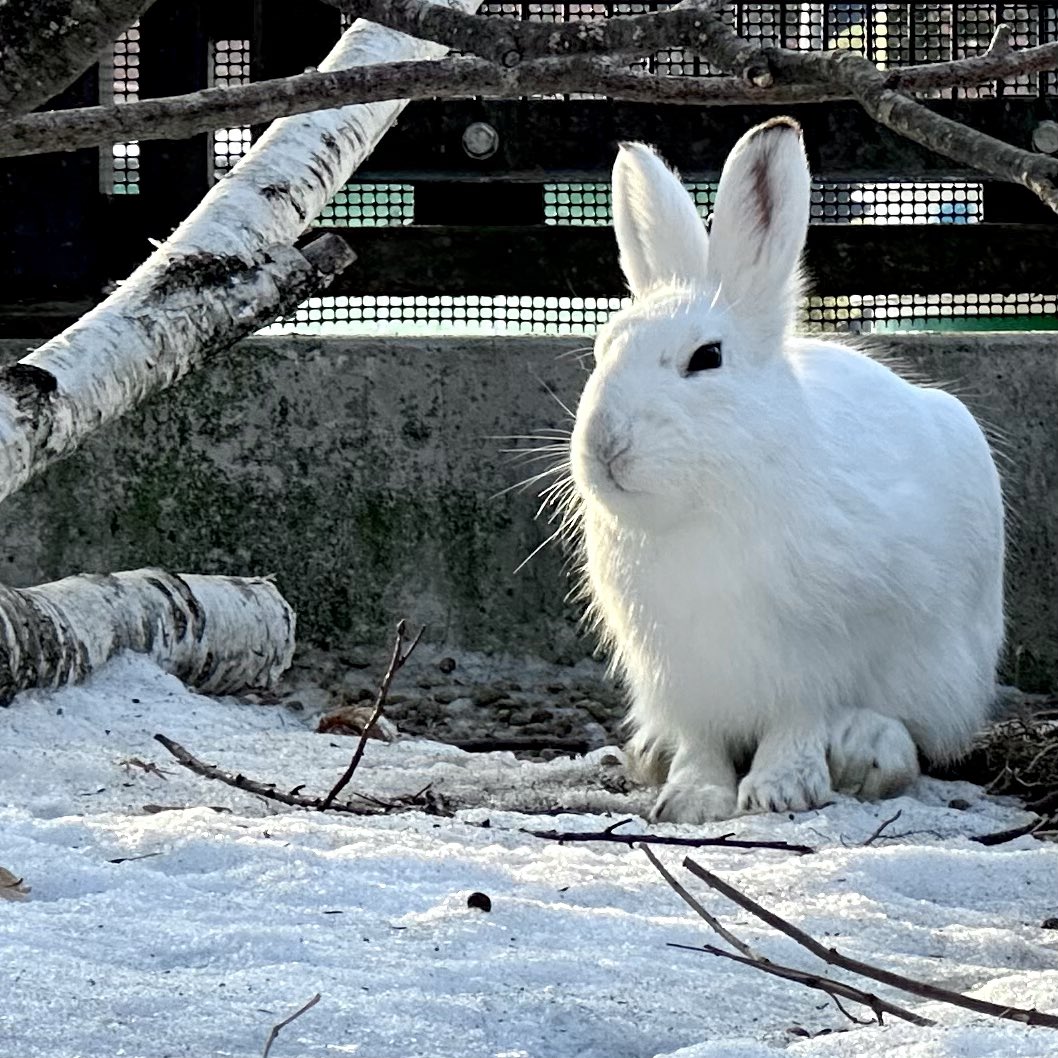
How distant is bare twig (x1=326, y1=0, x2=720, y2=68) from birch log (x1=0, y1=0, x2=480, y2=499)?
75.1 inches

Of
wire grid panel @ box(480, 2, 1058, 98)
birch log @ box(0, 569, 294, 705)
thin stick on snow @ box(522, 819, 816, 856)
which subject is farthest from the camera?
wire grid panel @ box(480, 2, 1058, 98)

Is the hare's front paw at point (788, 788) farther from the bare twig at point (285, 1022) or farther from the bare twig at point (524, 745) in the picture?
the bare twig at point (285, 1022)

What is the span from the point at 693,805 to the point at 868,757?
13.2 inches

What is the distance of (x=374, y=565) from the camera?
17.5ft

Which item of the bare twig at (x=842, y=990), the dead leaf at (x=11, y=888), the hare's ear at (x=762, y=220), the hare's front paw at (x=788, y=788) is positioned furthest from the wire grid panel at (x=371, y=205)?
the bare twig at (x=842, y=990)

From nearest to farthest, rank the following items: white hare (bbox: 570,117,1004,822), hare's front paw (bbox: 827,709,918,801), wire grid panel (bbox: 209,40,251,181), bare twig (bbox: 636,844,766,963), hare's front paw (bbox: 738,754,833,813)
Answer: bare twig (bbox: 636,844,766,963) < white hare (bbox: 570,117,1004,822) < hare's front paw (bbox: 738,754,833,813) < hare's front paw (bbox: 827,709,918,801) < wire grid panel (bbox: 209,40,251,181)

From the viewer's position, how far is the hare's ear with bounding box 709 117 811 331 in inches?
131

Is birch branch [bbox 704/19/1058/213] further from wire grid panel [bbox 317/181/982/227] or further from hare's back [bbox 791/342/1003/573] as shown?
wire grid panel [bbox 317/181/982/227]

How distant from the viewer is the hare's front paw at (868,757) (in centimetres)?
335

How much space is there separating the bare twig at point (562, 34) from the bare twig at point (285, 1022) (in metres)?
0.85

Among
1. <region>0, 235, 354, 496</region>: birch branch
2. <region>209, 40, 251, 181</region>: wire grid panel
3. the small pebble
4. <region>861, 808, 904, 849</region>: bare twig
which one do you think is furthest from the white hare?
<region>209, 40, 251, 181</region>: wire grid panel

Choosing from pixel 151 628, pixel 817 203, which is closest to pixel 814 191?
pixel 817 203

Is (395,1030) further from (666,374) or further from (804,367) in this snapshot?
(804,367)

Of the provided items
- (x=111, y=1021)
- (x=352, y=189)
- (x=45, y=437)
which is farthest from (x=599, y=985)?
(x=352, y=189)
